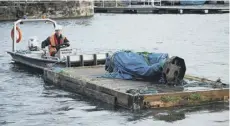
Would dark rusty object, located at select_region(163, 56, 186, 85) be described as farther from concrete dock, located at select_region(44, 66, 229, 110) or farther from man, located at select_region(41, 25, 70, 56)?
man, located at select_region(41, 25, 70, 56)

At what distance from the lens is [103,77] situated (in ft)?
62.8

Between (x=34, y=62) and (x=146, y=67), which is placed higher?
(x=146, y=67)

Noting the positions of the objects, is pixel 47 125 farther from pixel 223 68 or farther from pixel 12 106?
pixel 223 68

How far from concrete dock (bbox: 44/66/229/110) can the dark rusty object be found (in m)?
0.29

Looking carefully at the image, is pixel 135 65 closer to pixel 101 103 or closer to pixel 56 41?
pixel 101 103

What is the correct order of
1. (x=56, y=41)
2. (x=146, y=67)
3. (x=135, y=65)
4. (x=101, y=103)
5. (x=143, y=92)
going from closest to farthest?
(x=143, y=92)
(x=101, y=103)
(x=146, y=67)
(x=135, y=65)
(x=56, y=41)

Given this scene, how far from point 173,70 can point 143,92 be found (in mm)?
1647

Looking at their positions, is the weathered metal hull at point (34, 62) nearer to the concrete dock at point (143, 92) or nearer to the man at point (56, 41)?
the man at point (56, 41)

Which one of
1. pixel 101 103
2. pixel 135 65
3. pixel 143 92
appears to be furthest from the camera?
pixel 135 65

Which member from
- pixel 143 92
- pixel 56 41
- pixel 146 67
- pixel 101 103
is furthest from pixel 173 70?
pixel 56 41

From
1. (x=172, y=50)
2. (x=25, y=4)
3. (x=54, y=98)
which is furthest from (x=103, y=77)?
(x=25, y=4)

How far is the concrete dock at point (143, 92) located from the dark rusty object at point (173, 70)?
0.29 meters

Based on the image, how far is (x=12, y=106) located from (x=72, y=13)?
5907 cm

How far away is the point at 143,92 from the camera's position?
1605 centimetres
